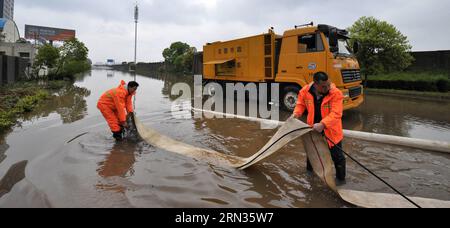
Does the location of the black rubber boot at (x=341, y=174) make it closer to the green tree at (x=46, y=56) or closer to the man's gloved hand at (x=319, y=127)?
the man's gloved hand at (x=319, y=127)

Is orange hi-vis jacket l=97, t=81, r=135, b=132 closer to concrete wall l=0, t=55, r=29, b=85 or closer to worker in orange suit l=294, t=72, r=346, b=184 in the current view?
worker in orange suit l=294, t=72, r=346, b=184

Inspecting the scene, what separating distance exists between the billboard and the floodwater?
77.8 m

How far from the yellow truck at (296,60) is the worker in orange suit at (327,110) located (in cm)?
491

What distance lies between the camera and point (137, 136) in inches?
242

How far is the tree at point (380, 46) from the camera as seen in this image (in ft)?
53.1

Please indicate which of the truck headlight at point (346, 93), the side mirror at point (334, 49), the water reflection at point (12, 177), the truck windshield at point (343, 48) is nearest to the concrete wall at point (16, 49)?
the water reflection at point (12, 177)

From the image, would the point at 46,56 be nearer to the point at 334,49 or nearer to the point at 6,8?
the point at 334,49

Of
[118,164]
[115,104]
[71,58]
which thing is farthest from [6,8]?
[118,164]

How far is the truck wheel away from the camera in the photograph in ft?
31.2

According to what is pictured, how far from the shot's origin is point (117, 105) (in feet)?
18.4

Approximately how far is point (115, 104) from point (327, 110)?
384cm

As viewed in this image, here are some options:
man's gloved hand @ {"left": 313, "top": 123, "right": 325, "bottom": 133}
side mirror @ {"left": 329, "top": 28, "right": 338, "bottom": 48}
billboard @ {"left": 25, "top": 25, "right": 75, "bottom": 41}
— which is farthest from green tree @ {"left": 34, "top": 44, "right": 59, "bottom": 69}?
billboard @ {"left": 25, "top": 25, "right": 75, "bottom": 41}

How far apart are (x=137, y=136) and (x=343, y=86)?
5663 millimetres

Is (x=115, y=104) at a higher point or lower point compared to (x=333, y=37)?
lower
